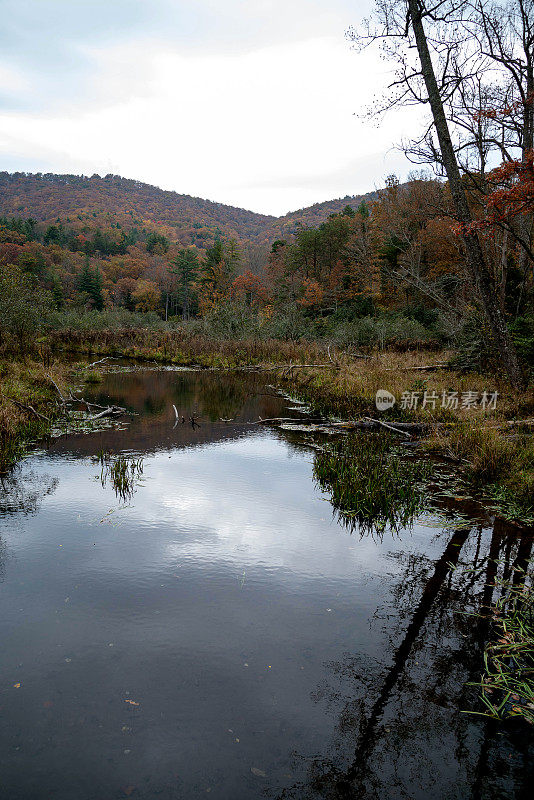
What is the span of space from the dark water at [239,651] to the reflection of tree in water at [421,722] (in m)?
0.01

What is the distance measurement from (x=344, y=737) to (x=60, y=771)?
1.68 meters

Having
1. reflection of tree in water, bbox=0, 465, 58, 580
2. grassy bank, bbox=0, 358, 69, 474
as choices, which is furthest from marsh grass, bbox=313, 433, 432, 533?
grassy bank, bbox=0, 358, 69, 474

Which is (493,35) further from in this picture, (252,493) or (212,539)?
(212,539)

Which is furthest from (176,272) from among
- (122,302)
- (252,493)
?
(252,493)

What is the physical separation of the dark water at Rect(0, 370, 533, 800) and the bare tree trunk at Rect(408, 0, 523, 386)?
579cm

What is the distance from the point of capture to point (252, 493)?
7262mm

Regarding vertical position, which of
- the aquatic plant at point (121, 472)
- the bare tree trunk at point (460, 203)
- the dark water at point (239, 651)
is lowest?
the dark water at point (239, 651)

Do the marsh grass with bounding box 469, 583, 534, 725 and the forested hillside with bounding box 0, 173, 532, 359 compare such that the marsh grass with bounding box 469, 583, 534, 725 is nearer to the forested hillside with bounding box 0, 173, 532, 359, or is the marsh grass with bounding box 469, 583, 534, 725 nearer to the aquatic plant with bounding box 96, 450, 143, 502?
the aquatic plant with bounding box 96, 450, 143, 502

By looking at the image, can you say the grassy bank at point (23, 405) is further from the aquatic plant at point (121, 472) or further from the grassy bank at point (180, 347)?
the grassy bank at point (180, 347)

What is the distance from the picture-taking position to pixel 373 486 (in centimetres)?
662

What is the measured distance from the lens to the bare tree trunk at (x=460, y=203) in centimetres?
1002

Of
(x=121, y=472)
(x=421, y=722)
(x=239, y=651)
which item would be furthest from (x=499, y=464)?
(x=121, y=472)

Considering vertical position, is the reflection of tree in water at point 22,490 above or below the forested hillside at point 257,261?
below

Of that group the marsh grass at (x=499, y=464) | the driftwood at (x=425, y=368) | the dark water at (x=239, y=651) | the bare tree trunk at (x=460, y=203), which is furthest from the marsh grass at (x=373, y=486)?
the driftwood at (x=425, y=368)
